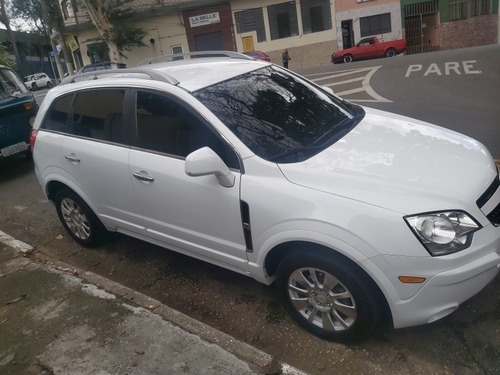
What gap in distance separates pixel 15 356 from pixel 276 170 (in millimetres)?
2137

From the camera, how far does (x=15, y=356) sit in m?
2.81

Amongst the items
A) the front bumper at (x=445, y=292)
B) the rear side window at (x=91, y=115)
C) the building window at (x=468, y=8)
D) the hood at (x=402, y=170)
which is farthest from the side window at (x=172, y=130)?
the building window at (x=468, y=8)

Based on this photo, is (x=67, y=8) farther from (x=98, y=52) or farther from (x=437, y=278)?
(x=437, y=278)

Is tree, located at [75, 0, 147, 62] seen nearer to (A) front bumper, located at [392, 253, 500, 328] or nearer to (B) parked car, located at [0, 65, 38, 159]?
(B) parked car, located at [0, 65, 38, 159]

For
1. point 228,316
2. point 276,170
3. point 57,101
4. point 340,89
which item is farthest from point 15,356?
point 340,89

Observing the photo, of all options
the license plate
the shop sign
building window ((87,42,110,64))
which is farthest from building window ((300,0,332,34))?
the license plate

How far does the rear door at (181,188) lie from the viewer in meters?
2.89

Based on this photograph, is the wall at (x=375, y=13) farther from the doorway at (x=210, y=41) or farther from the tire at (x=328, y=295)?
the tire at (x=328, y=295)

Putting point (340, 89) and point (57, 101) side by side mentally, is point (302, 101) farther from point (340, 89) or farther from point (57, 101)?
point (340, 89)

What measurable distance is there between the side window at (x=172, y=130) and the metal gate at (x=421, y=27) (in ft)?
93.2

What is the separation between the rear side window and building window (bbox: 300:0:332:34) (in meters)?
26.3

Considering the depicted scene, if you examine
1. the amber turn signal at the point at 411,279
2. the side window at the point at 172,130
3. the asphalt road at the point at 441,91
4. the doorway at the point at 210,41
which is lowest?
the asphalt road at the point at 441,91

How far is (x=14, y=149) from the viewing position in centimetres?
739

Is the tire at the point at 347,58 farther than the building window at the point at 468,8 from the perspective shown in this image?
No
